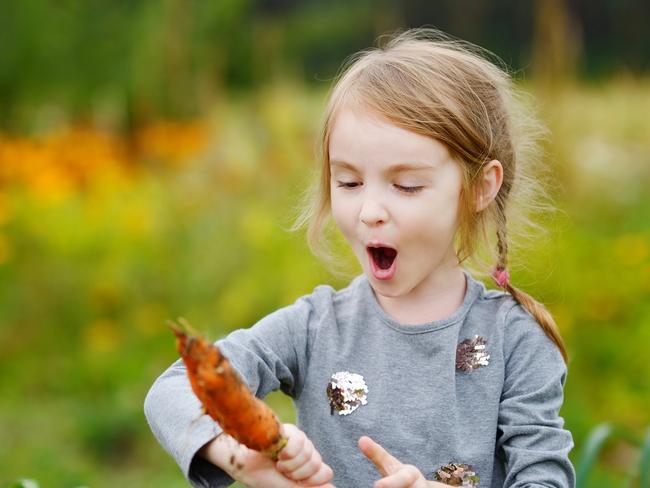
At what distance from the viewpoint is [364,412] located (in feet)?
5.91

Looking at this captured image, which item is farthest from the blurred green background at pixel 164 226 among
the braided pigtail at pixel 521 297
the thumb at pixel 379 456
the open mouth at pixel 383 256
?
the thumb at pixel 379 456

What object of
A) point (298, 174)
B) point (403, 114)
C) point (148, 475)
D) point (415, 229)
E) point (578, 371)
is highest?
point (403, 114)

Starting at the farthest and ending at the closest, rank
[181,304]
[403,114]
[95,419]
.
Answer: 1. [181,304]
2. [95,419]
3. [403,114]

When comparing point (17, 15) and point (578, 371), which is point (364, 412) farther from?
point (17, 15)

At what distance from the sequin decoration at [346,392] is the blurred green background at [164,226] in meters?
1.21

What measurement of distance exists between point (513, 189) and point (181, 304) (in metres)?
3.19

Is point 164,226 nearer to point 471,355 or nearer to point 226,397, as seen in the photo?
point 471,355

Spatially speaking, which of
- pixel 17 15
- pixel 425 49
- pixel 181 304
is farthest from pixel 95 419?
pixel 17 15

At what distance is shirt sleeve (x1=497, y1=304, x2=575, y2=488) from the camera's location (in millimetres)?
1738

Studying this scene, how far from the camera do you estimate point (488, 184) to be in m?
1.88

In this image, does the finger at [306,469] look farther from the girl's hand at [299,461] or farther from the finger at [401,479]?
the finger at [401,479]

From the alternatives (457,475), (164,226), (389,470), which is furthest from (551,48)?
(389,470)

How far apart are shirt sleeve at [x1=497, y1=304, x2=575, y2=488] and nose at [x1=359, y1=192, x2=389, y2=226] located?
35cm

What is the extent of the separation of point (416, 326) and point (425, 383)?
4.2 inches
